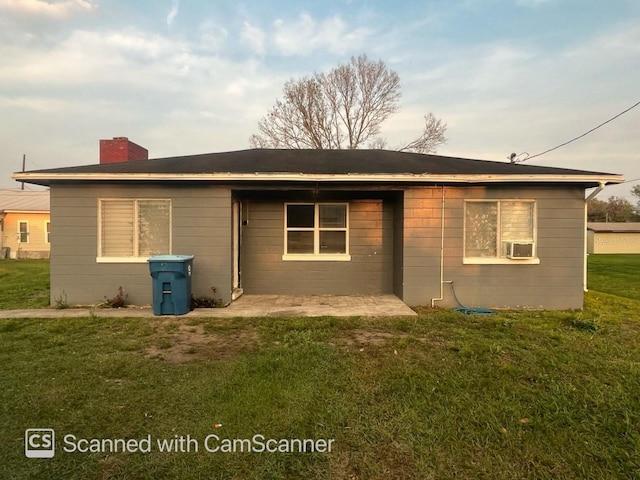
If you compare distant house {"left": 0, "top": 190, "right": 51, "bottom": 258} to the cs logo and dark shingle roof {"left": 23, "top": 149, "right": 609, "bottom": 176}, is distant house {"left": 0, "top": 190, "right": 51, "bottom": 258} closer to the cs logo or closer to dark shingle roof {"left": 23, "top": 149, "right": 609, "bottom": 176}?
dark shingle roof {"left": 23, "top": 149, "right": 609, "bottom": 176}

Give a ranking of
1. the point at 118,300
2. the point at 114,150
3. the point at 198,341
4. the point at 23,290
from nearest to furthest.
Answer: the point at 198,341
the point at 118,300
the point at 23,290
the point at 114,150

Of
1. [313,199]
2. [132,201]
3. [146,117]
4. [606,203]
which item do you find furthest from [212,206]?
[606,203]

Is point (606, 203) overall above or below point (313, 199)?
above

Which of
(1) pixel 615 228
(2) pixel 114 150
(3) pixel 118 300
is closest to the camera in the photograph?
(3) pixel 118 300

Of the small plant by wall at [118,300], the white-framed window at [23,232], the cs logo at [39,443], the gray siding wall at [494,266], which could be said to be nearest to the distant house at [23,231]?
the white-framed window at [23,232]

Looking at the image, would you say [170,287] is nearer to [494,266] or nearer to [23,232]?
[494,266]

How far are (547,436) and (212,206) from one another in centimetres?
658

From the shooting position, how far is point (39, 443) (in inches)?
100

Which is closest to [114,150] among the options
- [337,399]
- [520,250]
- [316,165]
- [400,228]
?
[316,165]

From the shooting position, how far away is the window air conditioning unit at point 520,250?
7402 mm

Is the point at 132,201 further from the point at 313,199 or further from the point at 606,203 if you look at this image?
the point at 606,203

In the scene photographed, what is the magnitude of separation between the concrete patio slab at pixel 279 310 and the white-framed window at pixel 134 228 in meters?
1.22

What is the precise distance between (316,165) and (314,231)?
1.62 m

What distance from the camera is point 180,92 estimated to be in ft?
48.4
